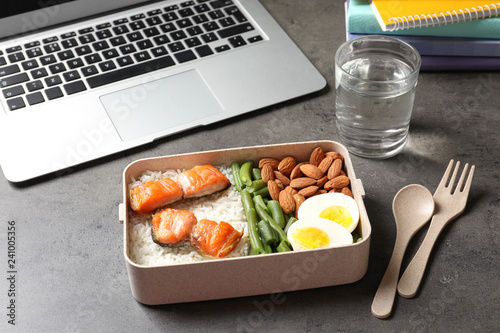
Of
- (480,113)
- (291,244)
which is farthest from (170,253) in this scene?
(480,113)

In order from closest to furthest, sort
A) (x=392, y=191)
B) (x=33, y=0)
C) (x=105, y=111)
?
(x=392, y=191) → (x=105, y=111) → (x=33, y=0)

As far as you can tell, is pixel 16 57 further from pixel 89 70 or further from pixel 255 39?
pixel 255 39

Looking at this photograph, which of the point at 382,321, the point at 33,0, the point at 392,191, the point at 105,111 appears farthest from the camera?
the point at 33,0

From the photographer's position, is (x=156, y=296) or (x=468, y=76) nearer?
(x=156, y=296)

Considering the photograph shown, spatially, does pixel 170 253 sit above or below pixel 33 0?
below

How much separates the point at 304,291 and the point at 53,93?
25.6 inches

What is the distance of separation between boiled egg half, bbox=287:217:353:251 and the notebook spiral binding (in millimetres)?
490

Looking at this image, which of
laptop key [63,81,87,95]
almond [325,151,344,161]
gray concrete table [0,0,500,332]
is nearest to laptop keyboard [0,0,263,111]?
laptop key [63,81,87,95]

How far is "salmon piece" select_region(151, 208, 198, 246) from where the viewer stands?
0.93m

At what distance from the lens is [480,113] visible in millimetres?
1228

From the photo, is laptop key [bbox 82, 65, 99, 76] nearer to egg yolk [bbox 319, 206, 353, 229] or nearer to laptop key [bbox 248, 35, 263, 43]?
laptop key [bbox 248, 35, 263, 43]

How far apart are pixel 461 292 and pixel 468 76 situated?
0.55m

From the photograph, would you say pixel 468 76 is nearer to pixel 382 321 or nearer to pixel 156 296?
pixel 382 321

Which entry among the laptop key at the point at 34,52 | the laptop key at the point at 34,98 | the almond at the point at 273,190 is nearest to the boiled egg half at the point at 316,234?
the almond at the point at 273,190
